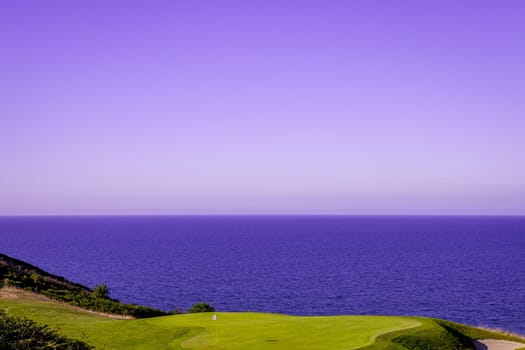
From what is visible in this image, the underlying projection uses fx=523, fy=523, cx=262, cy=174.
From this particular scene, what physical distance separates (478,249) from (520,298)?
324ft

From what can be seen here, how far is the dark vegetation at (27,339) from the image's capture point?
16.9 m

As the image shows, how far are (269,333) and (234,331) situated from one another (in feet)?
5.47

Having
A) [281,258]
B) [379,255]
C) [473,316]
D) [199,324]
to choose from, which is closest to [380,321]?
[199,324]

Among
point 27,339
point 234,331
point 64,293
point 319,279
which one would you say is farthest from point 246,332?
point 319,279

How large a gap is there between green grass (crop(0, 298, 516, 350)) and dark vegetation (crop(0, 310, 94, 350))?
2.90m

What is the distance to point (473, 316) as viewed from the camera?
67438 mm

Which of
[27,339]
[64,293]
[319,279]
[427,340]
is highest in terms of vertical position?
[27,339]

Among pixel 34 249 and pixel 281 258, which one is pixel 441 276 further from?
pixel 34 249

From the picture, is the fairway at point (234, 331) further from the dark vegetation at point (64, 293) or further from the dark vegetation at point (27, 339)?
the dark vegetation at point (64, 293)

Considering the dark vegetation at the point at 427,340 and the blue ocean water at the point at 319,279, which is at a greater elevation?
the dark vegetation at the point at 427,340

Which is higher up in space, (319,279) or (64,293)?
(64,293)

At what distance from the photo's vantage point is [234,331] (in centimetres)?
2286

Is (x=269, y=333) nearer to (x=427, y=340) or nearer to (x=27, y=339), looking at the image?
(x=427, y=340)

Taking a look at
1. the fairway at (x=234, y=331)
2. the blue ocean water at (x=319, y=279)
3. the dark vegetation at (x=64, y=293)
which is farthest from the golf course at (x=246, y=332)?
the blue ocean water at (x=319, y=279)
